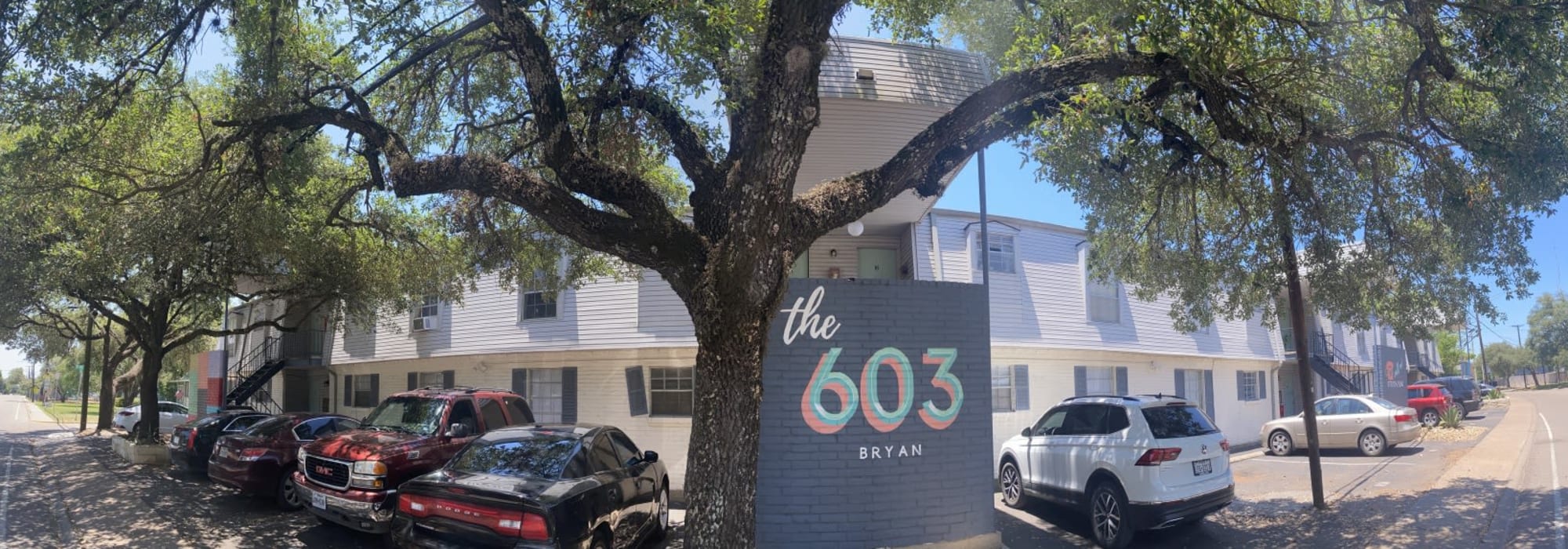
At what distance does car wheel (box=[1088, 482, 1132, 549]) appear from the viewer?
30.5 ft

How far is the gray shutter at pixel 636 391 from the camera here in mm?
15312

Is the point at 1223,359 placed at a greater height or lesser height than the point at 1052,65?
lesser

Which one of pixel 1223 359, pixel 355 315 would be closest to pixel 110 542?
pixel 355 315

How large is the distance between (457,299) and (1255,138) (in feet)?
46.1

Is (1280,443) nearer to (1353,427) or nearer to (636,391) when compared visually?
(1353,427)

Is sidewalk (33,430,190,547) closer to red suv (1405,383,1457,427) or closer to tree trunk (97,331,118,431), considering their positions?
tree trunk (97,331,118,431)

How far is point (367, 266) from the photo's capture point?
56.0ft

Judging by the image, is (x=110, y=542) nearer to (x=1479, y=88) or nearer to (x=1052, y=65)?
(x=1052, y=65)

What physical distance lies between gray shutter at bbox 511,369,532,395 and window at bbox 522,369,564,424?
0.12ft

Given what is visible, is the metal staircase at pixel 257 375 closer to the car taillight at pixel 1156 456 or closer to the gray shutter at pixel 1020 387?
the gray shutter at pixel 1020 387

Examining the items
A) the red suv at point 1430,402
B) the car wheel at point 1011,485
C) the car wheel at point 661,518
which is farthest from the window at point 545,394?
the red suv at point 1430,402

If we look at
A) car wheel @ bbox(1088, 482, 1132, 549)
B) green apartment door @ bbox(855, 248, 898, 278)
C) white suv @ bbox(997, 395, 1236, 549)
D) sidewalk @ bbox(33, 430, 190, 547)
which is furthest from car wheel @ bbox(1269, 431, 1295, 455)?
sidewalk @ bbox(33, 430, 190, 547)

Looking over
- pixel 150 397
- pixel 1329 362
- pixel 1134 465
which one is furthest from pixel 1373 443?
pixel 150 397

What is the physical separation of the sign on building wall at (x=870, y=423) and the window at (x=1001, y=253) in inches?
350
